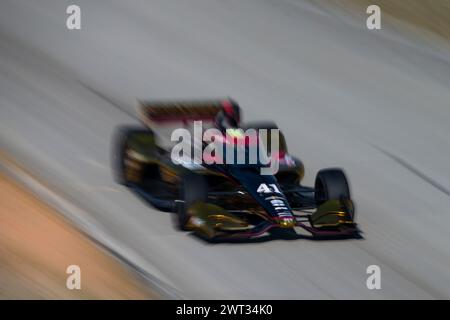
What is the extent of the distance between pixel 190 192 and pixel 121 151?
2.23m

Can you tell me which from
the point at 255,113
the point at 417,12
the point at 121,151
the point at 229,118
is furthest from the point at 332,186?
the point at 417,12

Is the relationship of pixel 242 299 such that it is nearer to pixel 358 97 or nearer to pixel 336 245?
pixel 336 245

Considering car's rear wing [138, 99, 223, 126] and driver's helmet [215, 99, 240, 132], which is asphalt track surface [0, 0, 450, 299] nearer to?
car's rear wing [138, 99, 223, 126]

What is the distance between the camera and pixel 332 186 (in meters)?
12.6

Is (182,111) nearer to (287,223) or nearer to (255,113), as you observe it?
(287,223)

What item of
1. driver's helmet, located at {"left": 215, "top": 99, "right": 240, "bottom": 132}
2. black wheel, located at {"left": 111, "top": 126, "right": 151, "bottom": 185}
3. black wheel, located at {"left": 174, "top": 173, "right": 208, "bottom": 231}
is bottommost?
black wheel, located at {"left": 174, "top": 173, "right": 208, "bottom": 231}

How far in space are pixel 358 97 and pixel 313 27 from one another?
2395 millimetres

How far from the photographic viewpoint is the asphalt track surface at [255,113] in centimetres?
1191

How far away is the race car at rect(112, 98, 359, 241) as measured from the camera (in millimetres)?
11891

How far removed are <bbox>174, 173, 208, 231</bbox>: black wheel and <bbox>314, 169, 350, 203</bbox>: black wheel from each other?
1.52 m

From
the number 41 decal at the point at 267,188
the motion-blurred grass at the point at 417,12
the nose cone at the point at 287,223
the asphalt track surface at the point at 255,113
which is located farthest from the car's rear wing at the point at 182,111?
the motion-blurred grass at the point at 417,12

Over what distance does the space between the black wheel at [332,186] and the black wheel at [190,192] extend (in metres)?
1.52

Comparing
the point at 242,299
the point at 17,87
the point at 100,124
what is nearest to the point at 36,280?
the point at 242,299

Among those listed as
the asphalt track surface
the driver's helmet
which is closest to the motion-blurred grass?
the asphalt track surface
